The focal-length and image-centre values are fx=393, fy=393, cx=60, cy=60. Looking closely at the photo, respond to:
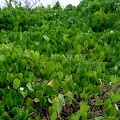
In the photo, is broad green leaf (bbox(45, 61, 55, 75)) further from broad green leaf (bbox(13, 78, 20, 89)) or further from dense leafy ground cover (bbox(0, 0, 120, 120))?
broad green leaf (bbox(13, 78, 20, 89))

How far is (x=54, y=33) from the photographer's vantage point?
441 cm

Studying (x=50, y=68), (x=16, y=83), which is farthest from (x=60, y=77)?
(x=16, y=83)

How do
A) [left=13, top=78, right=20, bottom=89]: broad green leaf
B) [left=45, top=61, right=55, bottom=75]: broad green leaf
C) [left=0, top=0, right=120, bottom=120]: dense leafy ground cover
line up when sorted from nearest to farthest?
[left=0, top=0, right=120, bottom=120]: dense leafy ground cover, [left=13, top=78, right=20, bottom=89]: broad green leaf, [left=45, top=61, right=55, bottom=75]: broad green leaf

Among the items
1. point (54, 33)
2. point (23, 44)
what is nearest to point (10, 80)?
point (23, 44)

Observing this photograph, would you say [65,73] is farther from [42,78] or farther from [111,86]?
[111,86]

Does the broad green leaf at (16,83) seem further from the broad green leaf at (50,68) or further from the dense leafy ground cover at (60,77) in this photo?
the broad green leaf at (50,68)

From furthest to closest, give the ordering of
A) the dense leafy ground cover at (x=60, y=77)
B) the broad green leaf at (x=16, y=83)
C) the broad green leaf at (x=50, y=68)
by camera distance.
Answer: the broad green leaf at (x=50, y=68)
the broad green leaf at (x=16, y=83)
the dense leafy ground cover at (x=60, y=77)

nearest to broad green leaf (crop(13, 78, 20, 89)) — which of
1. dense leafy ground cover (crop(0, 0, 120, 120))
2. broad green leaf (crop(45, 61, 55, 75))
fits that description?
dense leafy ground cover (crop(0, 0, 120, 120))

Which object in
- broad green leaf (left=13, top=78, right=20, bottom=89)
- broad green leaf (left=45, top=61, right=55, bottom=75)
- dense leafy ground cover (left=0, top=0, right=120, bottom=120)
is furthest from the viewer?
broad green leaf (left=45, top=61, right=55, bottom=75)

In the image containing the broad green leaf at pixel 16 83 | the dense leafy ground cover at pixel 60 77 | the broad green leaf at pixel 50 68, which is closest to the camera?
the dense leafy ground cover at pixel 60 77

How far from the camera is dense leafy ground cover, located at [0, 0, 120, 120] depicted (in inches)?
102

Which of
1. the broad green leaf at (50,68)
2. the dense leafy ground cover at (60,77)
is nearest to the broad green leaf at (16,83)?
the dense leafy ground cover at (60,77)

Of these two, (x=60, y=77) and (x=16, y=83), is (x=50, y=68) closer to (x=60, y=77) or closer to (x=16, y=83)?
(x=60, y=77)

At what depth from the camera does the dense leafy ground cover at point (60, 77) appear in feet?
8.46
